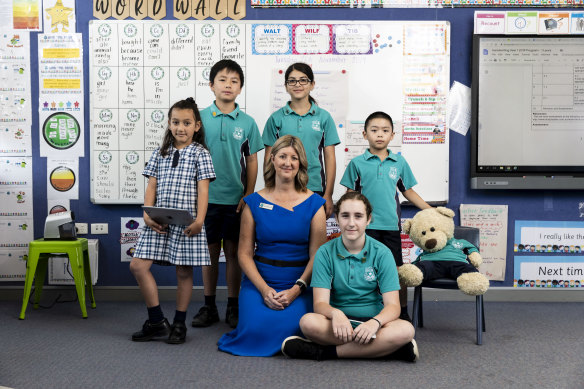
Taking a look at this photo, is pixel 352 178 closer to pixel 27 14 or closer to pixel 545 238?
pixel 545 238

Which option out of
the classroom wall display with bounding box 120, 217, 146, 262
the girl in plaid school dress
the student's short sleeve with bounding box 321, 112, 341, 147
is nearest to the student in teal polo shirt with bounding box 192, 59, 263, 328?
the girl in plaid school dress

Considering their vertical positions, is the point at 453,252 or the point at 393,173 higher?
the point at 393,173

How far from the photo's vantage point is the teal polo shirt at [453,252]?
96.6 inches

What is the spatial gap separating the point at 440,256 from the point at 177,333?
1.24 metres

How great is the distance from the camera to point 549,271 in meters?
3.30

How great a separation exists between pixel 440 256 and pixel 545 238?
1.22 metres

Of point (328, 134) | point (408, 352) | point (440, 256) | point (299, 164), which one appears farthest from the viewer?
point (328, 134)

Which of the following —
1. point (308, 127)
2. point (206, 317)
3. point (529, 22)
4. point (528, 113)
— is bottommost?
point (206, 317)

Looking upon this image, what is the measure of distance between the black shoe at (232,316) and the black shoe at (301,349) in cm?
59

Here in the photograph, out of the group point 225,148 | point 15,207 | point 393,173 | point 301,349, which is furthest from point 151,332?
point 15,207

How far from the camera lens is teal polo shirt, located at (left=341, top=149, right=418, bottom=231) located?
2535 millimetres

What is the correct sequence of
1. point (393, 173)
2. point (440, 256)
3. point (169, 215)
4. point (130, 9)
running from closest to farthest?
point (169, 215)
point (440, 256)
point (393, 173)
point (130, 9)

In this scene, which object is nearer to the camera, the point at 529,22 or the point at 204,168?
the point at 204,168

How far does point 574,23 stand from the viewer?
3.23 m
